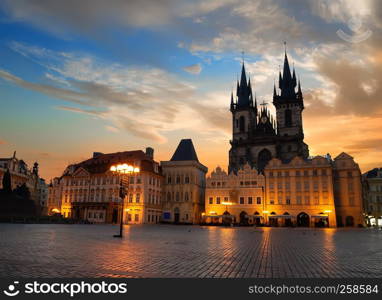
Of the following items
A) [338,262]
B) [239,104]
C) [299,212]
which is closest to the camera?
[338,262]

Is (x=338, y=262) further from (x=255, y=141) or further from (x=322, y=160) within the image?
(x=255, y=141)

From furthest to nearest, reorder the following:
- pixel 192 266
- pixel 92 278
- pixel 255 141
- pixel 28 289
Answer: pixel 255 141 → pixel 192 266 → pixel 92 278 → pixel 28 289

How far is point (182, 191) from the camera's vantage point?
7712 cm

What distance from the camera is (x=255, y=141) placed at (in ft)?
309

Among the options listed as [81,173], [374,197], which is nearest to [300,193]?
[374,197]

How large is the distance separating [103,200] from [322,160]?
1882 inches

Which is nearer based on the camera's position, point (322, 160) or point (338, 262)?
point (338, 262)

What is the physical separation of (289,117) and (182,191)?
41.8 m

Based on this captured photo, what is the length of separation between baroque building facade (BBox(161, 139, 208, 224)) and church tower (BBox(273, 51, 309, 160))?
2606 centimetres

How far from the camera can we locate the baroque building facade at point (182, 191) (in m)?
76.0

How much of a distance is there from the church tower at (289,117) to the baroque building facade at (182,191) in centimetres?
2606

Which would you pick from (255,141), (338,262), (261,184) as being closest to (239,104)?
(255,141)

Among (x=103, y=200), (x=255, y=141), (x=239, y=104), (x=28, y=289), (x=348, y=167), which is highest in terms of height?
(x=239, y=104)

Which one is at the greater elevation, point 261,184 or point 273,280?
point 261,184
